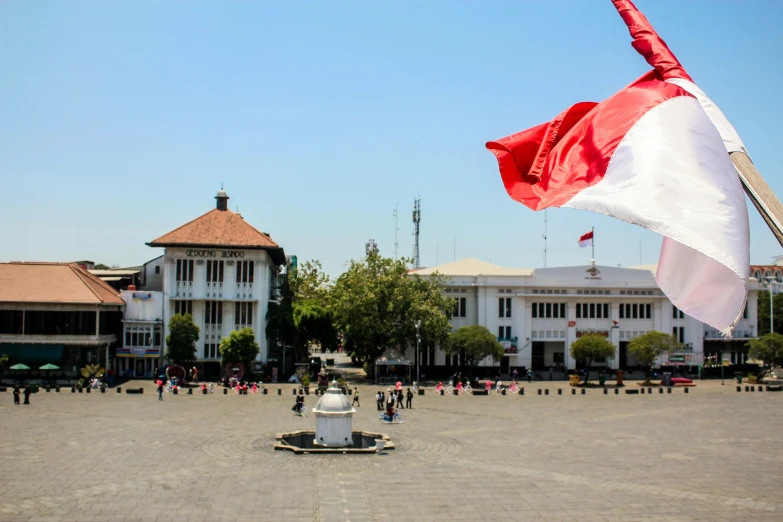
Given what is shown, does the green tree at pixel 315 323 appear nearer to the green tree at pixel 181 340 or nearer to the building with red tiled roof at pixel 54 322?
the green tree at pixel 181 340

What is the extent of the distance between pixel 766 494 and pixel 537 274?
42.7 m

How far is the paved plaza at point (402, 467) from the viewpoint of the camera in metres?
19.1

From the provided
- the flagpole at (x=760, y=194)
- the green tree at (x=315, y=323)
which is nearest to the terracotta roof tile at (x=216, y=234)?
the green tree at (x=315, y=323)

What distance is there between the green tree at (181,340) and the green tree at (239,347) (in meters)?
2.06

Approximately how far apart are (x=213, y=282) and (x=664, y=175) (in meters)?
49.1

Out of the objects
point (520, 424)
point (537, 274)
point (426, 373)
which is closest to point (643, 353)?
point (537, 274)

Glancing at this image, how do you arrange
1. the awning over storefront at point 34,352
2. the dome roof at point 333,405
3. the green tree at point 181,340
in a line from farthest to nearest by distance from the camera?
the green tree at point 181,340, the awning over storefront at point 34,352, the dome roof at point 333,405

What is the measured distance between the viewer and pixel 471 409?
39.8m

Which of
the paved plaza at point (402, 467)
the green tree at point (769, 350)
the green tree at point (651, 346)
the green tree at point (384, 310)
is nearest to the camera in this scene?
the paved plaza at point (402, 467)

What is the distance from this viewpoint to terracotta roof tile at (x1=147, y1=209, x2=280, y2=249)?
54844 millimetres

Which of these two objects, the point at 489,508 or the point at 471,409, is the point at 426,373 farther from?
the point at 489,508

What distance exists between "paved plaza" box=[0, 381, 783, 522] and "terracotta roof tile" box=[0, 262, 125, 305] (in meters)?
15.7

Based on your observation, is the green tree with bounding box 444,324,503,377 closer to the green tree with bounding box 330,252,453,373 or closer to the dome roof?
the green tree with bounding box 330,252,453,373

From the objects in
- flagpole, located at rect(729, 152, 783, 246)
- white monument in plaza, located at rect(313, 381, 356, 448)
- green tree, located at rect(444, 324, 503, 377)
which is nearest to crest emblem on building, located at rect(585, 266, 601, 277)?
green tree, located at rect(444, 324, 503, 377)
